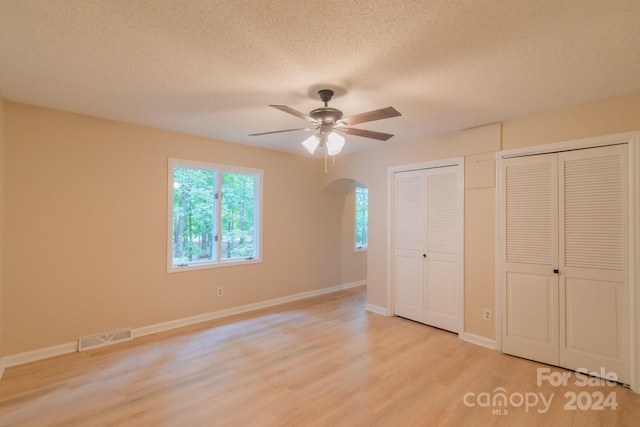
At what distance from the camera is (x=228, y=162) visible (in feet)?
14.0

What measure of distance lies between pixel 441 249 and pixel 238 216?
301 cm

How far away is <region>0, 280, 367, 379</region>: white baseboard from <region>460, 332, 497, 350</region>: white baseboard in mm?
2635

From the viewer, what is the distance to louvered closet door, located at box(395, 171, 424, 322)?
4.04 meters

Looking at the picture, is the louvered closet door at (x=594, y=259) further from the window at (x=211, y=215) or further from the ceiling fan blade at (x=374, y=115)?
the window at (x=211, y=215)

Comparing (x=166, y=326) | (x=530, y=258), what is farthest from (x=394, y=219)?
(x=166, y=326)

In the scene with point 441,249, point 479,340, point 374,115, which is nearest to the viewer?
point 374,115

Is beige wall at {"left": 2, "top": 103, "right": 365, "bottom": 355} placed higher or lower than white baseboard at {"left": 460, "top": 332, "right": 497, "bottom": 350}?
higher

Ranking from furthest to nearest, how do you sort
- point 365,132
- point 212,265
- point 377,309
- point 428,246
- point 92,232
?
point 377,309
point 212,265
point 428,246
point 92,232
point 365,132

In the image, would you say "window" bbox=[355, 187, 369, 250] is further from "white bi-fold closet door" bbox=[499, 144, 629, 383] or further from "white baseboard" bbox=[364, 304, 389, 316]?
"white bi-fold closet door" bbox=[499, 144, 629, 383]

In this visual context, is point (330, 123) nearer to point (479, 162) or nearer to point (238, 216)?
point (479, 162)

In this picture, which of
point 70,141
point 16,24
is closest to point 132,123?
point 70,141

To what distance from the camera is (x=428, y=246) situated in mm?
3957

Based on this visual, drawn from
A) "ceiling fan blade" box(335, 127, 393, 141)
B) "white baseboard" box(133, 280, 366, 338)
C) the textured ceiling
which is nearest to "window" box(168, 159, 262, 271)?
"white baseboard" box(133, 280, 366, 338)

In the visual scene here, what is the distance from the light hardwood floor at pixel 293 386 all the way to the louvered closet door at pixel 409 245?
64 centimetres
